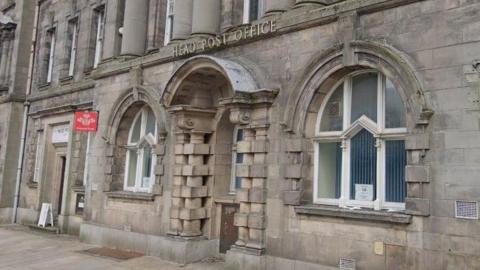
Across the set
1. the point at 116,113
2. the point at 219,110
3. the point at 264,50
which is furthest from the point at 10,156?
the point at 264,50

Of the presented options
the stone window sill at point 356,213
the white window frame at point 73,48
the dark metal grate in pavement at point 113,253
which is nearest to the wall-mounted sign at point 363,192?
the stone window sill at point 356,213

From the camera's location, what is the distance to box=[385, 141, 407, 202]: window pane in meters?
8.04

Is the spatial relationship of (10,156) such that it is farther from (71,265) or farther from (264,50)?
(264,50)

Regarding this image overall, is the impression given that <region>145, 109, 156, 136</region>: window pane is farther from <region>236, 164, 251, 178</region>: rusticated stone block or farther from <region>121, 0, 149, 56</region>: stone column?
<region>236, 164, 251, 178</region>: rusticated stone block

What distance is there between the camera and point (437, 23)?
754 centimetres

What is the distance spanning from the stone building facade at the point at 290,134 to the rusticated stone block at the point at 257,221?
0.03 m

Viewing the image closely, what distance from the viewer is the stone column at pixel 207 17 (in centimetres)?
1192

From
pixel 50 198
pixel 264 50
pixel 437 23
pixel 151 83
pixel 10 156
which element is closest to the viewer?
pixel 437 23

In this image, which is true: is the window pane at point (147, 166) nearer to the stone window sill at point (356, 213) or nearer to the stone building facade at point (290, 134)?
the stone building facade at point (290, 134)

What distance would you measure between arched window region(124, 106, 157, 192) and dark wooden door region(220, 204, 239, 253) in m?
2.64

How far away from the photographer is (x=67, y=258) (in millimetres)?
12031

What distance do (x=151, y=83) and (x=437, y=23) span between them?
7.88 metres

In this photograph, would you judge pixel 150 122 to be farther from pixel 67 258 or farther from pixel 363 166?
pixel 363 166

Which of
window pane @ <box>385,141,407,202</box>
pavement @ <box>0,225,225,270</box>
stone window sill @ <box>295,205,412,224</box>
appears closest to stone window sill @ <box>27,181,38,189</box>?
pavement @ <box>0,225,225,270</box>
